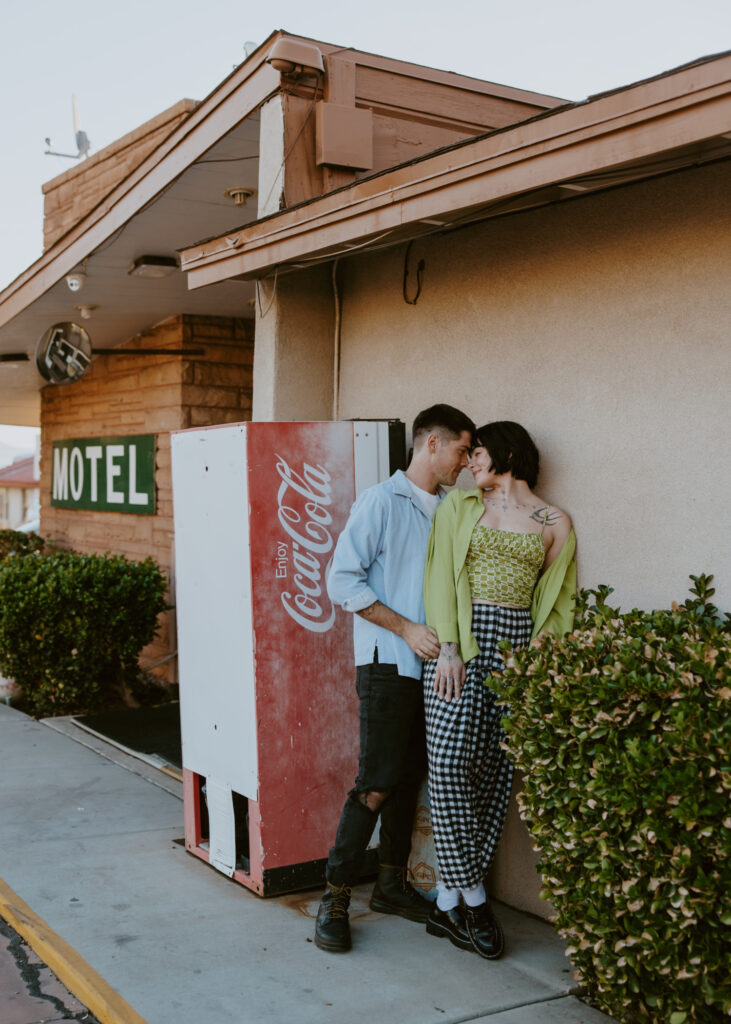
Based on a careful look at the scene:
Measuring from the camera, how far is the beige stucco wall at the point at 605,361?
3695 mm

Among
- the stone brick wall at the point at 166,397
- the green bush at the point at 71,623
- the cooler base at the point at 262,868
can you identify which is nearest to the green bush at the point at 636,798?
the cooler base at the point at 262,868

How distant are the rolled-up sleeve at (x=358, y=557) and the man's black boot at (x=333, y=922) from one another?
44.7 inches

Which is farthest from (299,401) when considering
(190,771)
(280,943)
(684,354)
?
(280,943)

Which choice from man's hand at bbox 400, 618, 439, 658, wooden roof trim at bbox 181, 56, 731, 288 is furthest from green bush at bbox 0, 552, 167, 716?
man's hand at bbox 400, 618, 439, 658

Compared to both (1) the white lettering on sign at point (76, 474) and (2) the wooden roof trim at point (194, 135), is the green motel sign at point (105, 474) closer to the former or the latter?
(1) the white lettering on sign at point (76, 474)

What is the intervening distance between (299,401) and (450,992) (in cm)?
302

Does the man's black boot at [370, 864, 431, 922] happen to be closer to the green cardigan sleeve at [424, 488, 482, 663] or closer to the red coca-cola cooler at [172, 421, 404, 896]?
the red coca-cola cooler at [172, 421, 404, 896]

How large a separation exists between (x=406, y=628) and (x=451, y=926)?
119 cm

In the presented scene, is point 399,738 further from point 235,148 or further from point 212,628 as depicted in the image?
point 235,148

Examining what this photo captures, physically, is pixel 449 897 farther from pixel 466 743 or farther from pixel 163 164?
pixel 163 164

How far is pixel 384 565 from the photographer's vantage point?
418 centimetres

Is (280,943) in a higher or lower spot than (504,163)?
lower

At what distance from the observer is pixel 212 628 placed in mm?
4758

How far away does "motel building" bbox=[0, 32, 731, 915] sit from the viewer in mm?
3619
